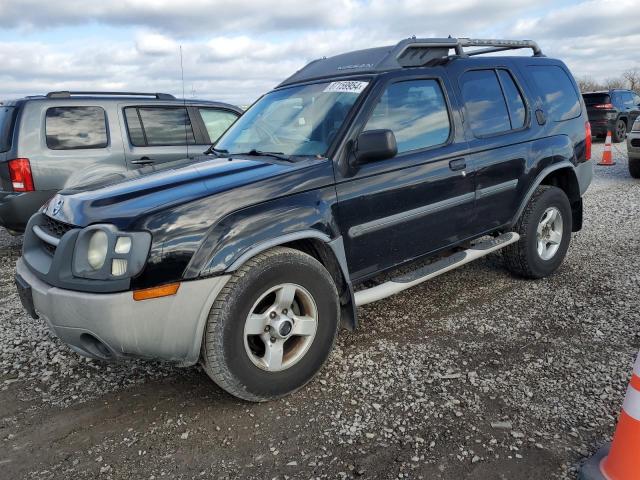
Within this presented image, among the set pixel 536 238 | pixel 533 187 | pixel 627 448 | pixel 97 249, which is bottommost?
pixel 627 448

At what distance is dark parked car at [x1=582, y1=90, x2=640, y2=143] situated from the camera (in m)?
16.6

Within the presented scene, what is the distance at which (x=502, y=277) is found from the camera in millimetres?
4941

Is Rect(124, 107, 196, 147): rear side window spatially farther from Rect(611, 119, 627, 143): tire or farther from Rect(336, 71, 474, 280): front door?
Rect(611, 119, 627, 143): tire

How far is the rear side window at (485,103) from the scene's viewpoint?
13.2 feet

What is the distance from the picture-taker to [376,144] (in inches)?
122

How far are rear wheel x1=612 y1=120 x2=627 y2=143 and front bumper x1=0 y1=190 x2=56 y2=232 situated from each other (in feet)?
57.2

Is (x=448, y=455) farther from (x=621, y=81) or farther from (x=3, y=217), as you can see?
(x=621, y=81)

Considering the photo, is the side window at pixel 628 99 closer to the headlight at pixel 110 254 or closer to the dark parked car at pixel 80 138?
the dark parked car at pixel 80 138

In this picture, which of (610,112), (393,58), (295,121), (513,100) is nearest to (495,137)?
(513,100)

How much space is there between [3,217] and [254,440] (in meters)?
4.40

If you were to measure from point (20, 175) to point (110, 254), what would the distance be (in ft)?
12.8

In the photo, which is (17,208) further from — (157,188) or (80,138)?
(157,188)

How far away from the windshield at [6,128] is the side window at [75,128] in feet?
1.20

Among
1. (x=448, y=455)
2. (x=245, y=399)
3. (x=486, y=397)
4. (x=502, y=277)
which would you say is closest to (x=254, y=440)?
(x=245, y=399)
